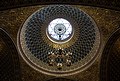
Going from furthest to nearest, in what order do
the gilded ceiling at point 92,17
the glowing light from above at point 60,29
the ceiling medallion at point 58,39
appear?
1. the glowing light from above at point 60,29
2. the ceiling medallion at point 58,39
3. the gilded ceiling at point 92,17

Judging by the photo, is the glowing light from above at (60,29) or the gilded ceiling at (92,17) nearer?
the gilded ceiling at (92,17)

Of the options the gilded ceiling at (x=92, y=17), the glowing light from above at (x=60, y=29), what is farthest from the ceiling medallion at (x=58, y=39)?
the gilded ceiling at (x=92, y=17)

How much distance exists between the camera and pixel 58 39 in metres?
17.4

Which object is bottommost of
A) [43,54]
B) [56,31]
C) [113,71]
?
[113,71]

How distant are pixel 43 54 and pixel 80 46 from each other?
89.3 inches

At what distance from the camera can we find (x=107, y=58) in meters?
15.6

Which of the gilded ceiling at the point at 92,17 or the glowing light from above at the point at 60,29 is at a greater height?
the glowing light from above at the point at 60,29

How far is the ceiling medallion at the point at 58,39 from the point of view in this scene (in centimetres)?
1606

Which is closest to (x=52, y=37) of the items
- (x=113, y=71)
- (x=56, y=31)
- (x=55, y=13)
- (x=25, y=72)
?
(x=56, y=31)

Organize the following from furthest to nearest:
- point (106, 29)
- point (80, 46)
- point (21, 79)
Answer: point (80, 46)
point (21, 79)
point (106, 29)

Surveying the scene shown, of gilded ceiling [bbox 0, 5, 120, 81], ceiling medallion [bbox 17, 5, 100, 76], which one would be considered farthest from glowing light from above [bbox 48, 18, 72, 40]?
gilded ceiling [bbox 0, 5, 120, 81]

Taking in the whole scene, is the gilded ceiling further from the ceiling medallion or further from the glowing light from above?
the glowing light from above

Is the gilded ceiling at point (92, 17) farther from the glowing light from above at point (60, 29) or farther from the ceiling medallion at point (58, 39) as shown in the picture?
the glowing light from above at point (60, 29)

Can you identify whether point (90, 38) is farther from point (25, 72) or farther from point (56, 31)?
point (25, 72)
